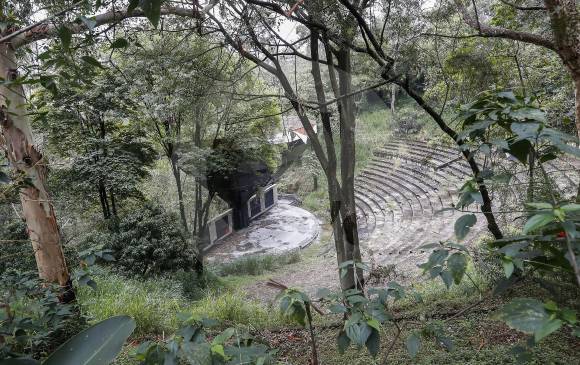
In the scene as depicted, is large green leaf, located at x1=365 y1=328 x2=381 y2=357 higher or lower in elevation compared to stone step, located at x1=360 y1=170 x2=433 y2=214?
higher

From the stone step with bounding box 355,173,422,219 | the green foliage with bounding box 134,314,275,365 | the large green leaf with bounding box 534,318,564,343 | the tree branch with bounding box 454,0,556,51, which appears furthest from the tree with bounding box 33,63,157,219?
the large green leaf with bounding box 534,318,564,343

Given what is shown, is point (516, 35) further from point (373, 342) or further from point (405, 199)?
point (405, 199)

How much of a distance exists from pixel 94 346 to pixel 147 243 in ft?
22.2

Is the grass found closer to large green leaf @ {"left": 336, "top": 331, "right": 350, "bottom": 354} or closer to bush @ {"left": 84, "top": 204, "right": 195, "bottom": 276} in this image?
bush @ {"left": 84, "top": 204, "right": 195, "bottom": 276}

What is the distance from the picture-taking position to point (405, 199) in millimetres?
10273

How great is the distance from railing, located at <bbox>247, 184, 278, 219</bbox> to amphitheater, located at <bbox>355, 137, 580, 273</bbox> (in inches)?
101

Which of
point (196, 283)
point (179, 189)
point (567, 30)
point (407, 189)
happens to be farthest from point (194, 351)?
point (407, 189)

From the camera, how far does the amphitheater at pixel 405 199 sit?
7.98 meters

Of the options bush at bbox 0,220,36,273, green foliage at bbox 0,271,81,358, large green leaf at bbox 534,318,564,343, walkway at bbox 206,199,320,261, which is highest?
large green leaf at bbox 534,318,564,343

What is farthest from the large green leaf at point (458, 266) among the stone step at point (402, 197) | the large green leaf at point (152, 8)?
the stone step at point (402, 197)

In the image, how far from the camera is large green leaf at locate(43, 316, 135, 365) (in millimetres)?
533

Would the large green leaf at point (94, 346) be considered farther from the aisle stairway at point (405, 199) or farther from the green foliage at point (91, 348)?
the aisle stairway at point (405, 199)

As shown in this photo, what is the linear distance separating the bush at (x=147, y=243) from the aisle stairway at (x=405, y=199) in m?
3.74

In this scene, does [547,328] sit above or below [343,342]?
above
